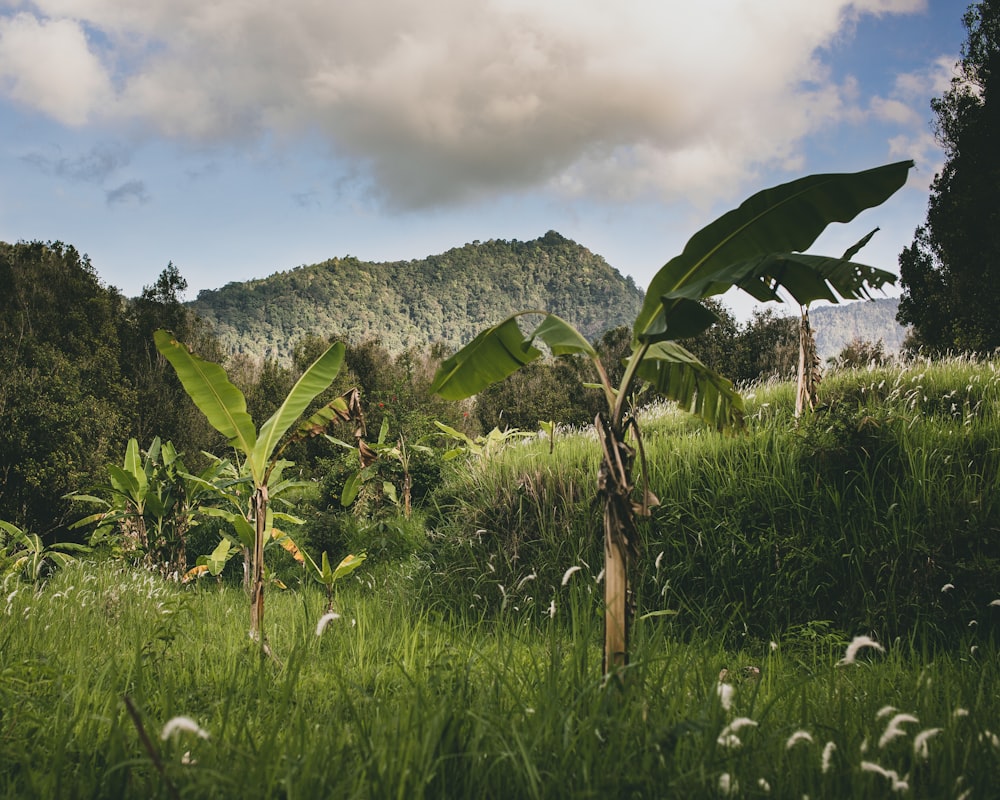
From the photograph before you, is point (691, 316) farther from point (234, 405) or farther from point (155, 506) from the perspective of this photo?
point (155, 506)

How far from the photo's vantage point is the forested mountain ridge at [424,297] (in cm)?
8400

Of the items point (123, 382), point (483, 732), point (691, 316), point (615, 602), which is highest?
point (123, 382)

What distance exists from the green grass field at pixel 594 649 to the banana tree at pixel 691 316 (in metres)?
0.32

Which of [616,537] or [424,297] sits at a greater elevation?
[424,297]

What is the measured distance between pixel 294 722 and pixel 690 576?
12.6 ft

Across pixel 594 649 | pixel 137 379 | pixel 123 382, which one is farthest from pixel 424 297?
pixel 594 649

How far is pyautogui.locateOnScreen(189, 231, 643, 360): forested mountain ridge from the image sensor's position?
84000 mm

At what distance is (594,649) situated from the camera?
2990mm

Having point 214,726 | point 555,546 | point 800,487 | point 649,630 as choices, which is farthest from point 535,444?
point 214,726

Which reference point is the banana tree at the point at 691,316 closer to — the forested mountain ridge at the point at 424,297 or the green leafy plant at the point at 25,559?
the green leafy plant at the point at 25,559

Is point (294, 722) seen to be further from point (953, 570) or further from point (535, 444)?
point (535, 444)

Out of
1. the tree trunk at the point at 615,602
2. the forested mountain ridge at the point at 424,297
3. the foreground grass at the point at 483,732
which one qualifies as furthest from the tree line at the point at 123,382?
the forested mountain ridge at the point at 424,297

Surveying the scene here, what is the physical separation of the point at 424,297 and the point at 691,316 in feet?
360

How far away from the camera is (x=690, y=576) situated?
500 cm
